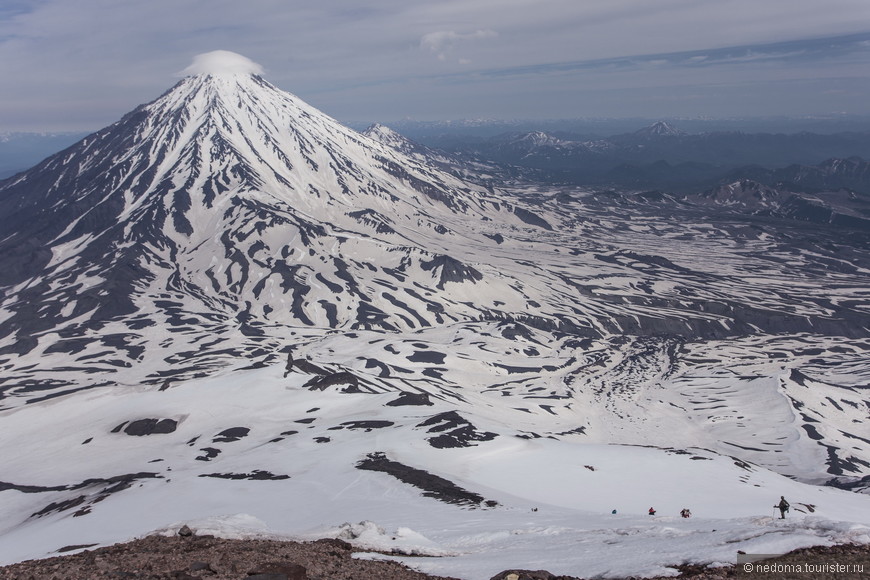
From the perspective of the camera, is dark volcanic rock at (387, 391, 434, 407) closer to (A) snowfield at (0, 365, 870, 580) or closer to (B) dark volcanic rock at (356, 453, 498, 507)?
(A) snowfield at (0, 365, 870, 580)

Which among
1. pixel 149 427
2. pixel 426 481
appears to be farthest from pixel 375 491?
pixel 149 427

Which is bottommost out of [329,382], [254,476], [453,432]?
[254,476]

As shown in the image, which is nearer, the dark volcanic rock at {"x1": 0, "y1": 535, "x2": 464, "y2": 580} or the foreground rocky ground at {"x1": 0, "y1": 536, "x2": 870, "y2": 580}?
the foreground rocky ground at {"x1": 0, "y1": 536, "x2": 870, "y2": 580}

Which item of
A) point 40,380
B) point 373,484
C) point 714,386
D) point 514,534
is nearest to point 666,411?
point 714,386

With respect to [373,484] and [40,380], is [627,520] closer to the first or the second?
[373,484]

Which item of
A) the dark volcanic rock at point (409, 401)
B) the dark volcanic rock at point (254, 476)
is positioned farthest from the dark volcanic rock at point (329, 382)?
the dark volcanic rock at point (254, 476)

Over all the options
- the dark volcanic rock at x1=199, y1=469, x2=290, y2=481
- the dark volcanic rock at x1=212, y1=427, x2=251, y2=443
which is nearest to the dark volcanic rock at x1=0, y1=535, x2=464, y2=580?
the dark volcanic rock at x1=199, y1=469, x2=290, y2=481

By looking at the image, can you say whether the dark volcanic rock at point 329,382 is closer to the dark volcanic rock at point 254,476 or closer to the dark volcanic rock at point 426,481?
the dark volcanic rock at point 254,476

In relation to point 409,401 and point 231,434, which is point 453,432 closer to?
point 409,401

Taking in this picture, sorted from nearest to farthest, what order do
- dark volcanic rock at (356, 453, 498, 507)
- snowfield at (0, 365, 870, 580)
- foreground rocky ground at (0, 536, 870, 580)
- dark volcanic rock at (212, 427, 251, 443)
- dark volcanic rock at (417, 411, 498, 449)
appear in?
foreground rocky ground at (0, 536, 870, 580) → snowfield at (0, 365, 870, 580) → dark volcanic rock at (356, 453, 498, 507) → dark volcanic rock at (417, 411, 498, 449) → dark volcanic rock at (212, 427, 251, 443)
